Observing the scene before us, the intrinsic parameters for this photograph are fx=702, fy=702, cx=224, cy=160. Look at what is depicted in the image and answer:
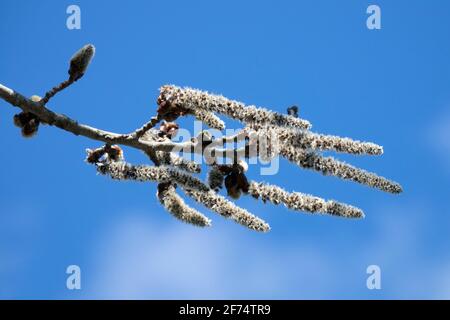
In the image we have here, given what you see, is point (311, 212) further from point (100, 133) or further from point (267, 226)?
point (100, 133)

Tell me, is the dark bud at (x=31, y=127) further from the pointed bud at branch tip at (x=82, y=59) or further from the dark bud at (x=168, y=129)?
the dark bud at (x=168, y=129)

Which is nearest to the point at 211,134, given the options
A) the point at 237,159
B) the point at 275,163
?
the point at 237,159

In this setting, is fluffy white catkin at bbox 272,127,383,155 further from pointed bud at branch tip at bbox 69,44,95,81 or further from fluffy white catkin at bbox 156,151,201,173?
pointed bud at branch tip at bbox 69,44,95,81

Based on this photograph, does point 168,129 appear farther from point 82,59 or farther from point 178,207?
point 82,59

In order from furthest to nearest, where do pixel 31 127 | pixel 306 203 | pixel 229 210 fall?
Result: 1. pixel 31 127
2. pixel 229 210
3. pixel 306 203

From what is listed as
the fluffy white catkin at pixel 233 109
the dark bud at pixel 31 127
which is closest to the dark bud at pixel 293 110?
the fluffy white catkin at pixel 233 109

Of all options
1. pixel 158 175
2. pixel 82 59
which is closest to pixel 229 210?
pixel 158 175

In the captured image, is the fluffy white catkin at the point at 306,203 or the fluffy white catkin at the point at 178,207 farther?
the fluffy white catkin at the point at 178,207
